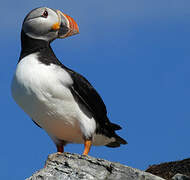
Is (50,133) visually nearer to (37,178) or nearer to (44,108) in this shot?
(44,108)

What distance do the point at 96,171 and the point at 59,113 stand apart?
1605 millimetres

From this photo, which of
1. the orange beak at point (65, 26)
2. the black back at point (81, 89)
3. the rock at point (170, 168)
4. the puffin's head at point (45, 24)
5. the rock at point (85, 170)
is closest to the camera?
the rock at point (85, 170)

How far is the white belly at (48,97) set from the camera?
9.11m

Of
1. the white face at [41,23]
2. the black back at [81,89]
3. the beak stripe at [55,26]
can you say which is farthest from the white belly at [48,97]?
the beak stripe at [55,26]

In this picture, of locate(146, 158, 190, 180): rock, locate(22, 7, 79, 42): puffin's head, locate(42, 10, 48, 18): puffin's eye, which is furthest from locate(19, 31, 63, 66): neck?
locate(146, 158, 190, 180): rock

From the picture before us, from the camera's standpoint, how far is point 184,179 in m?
8.62

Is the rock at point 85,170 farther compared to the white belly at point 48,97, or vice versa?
the white belly at point 48,97

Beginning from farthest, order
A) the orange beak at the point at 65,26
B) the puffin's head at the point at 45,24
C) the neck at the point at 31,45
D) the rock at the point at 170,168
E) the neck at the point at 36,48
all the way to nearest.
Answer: the rock at the point at 170,168
the orange beak at the point at 65,26
the puffin's head at the point at 45,24
the neck at the point at 31,45
the neck at the point at 36,48

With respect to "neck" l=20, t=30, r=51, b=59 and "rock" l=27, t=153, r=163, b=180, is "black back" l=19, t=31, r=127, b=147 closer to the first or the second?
"neck" l=20, t=30, r=51, b=59

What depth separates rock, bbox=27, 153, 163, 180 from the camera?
26.7 feet

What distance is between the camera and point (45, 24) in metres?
10.1

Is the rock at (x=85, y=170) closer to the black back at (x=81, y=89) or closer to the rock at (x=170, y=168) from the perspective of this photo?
the black back at (x=81, y=89)

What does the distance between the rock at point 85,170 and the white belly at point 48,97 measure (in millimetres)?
1049

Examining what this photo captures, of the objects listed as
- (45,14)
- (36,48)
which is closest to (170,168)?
(36,48)
